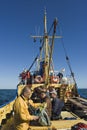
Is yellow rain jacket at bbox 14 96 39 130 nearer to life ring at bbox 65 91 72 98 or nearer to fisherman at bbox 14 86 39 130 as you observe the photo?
fisherman at bbox 14 86 39 130

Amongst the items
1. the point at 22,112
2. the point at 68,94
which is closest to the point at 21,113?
the point at 22,112

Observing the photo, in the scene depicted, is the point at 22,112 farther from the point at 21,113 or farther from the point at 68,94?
the point at 68,94

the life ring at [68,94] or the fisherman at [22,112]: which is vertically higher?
the life ring at [68,94]

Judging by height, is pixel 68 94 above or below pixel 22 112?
above

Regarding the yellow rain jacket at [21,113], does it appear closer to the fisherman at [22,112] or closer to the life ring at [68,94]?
the fisherman at [22,112]

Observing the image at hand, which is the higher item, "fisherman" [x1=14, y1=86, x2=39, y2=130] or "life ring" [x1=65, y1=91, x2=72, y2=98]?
"life ring" [x1=65, y1=91, x2=72, y2=98]

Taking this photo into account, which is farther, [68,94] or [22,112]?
[68,94]

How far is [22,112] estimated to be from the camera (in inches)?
223

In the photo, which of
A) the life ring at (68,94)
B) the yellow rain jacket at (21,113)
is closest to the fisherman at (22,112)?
the yellow rain jacket at (21,113)

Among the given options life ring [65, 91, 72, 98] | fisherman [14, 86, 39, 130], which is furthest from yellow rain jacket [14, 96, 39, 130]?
life ring [65, 91, 72, 98]

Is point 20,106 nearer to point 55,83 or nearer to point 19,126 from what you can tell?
point 19,126

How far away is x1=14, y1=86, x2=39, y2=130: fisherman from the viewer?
5660 mm

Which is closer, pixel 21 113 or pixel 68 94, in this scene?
pixel 21 113

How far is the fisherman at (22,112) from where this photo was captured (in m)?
5.66
